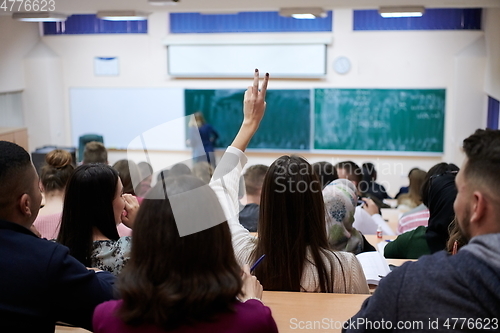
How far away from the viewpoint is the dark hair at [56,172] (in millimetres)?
3025

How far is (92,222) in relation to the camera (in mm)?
1973

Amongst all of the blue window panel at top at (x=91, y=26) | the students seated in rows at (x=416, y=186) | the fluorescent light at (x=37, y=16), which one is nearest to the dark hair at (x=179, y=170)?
the students seated in rows at (x=416, y=186)

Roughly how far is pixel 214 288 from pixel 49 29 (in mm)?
7573

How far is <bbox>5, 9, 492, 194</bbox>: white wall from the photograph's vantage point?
654cm

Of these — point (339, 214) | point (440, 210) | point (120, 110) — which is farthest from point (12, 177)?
point (120, 110)

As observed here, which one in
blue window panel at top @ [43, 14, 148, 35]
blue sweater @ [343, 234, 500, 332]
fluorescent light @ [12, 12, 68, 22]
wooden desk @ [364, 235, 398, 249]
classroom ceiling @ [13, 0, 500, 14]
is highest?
blue window panel at top @ [43, 14, 148, 35]

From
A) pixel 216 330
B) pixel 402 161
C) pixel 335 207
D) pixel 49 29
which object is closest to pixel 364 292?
pixel 335 207

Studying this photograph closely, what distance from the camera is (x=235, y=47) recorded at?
23.1ft

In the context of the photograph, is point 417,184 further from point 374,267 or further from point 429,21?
point 429,21

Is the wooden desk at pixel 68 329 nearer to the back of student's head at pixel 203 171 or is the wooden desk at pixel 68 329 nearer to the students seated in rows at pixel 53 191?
the back of student's head at pixel 203 171

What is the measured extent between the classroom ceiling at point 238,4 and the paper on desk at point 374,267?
328 cm

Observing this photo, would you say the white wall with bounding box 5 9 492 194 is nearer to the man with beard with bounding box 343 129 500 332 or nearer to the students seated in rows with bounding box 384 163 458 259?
the students seated in rows with bounding box 384 163 458 259

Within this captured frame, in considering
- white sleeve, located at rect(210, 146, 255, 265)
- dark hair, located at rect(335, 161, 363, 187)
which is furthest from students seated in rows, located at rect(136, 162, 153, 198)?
dark hair, located at rect(335, 161, 363, 187)

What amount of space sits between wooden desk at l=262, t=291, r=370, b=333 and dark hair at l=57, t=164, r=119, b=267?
2.35 feet
